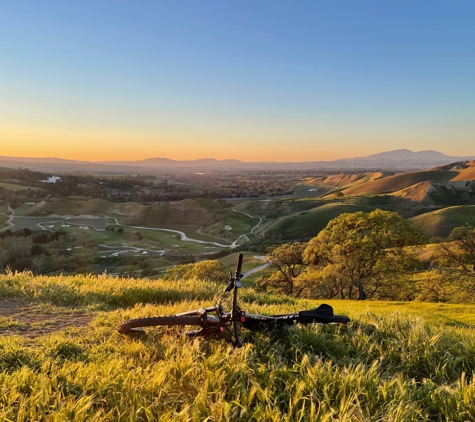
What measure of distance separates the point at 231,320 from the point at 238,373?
0.89 meters

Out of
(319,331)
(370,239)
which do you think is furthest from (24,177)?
(319,331)

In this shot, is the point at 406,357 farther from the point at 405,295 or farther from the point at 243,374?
the point at 405,295

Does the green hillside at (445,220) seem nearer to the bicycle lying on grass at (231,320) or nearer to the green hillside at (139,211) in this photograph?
the green hillside at (139,211)

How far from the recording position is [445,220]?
258 feet

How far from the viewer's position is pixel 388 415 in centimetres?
309

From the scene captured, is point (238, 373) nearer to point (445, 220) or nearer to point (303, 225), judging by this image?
point (445, 220)

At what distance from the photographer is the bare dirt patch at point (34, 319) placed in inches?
232

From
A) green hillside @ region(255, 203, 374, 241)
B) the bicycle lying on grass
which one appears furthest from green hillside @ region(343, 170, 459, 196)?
the bicycle lying on grass

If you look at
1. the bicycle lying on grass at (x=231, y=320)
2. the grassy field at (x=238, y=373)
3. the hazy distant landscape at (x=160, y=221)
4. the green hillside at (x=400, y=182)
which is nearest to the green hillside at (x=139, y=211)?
the hazy distant landscape at (x=160, y=221)

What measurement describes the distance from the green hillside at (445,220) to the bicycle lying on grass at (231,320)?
78.5m

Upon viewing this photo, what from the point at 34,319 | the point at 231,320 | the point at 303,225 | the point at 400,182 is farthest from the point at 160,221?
the point at 400,182

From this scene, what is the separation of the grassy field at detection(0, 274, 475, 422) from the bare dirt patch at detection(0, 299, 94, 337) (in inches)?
1.9

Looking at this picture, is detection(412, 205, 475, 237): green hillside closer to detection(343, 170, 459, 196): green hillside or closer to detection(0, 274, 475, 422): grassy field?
detection(0, 274, 475, 422): grassy field

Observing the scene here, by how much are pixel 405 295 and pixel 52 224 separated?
104 m
